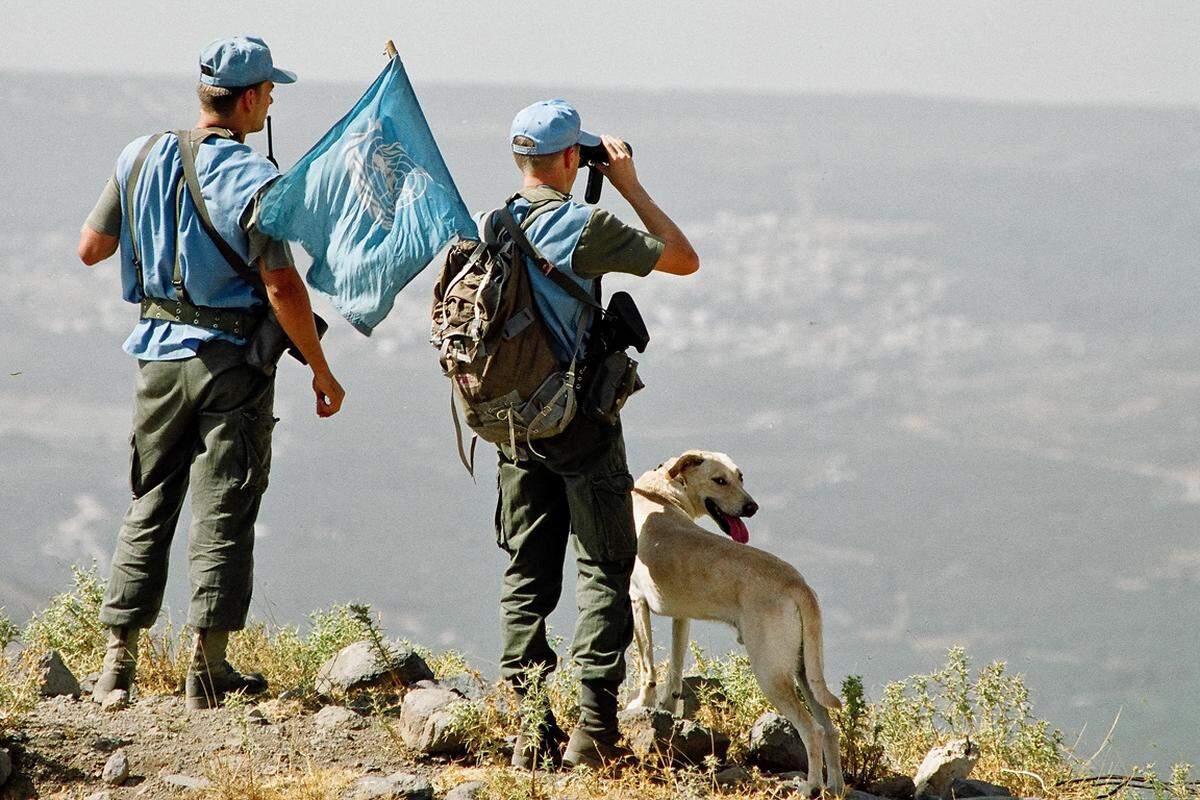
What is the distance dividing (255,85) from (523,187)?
1.26m

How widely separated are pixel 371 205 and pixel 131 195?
1074 millimetres

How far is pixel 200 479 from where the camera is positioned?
5.82 meters

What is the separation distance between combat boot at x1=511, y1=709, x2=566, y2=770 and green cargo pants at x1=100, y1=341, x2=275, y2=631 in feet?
4.55

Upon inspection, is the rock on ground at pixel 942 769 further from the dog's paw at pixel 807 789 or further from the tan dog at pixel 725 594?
the dog's paw at pixel 807 789

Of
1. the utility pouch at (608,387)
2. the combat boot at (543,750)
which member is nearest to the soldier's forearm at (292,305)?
the utility pouch at (608,387)

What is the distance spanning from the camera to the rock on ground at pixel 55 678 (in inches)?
242

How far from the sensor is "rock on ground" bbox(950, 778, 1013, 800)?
6219 millimetres

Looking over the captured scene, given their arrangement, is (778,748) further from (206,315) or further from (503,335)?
(206,315)

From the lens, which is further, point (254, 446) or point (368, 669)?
point (368, 669)

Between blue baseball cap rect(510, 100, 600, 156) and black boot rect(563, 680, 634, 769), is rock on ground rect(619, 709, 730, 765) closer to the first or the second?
black boot rect(563, 680, 634, 769)

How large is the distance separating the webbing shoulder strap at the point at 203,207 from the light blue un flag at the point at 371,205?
296 millimetres

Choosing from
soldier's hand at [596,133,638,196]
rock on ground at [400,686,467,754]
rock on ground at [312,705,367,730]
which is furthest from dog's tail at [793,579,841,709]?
rock on ground at [312,705,367,730]

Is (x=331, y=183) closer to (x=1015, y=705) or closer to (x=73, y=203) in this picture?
(x=1015, y=705)

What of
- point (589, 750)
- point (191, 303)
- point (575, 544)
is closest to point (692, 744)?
point (589, 750)
